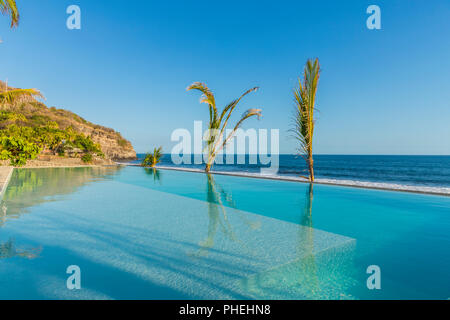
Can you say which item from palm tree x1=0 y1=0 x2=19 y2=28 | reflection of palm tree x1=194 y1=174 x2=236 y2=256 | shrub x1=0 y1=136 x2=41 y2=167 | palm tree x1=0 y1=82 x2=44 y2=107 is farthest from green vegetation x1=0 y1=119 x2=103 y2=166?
reflection of palm tree x1=194 y1=174 x2=236 y2=256

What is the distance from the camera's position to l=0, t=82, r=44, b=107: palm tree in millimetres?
6559

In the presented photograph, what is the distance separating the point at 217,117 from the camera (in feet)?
31.8

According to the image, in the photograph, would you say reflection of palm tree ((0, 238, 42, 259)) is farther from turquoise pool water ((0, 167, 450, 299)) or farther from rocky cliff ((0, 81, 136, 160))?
rocky cliff ((0, 81, 136, 160))

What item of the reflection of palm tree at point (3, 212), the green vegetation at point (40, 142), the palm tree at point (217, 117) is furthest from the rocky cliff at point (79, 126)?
the reflection of palm tree at point (3, 212)

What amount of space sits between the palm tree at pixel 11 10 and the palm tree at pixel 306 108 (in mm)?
7368

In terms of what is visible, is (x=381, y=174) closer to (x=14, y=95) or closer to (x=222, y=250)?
(x=222, y=250)

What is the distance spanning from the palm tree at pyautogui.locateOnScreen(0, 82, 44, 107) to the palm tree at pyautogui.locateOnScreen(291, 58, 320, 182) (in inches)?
333

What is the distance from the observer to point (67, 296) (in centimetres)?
150

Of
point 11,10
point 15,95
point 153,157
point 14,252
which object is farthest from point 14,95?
point 153,157

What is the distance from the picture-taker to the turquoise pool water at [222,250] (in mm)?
1613

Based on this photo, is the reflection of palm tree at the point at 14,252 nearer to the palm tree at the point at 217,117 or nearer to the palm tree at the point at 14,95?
the palm tree at the point at 14,95
